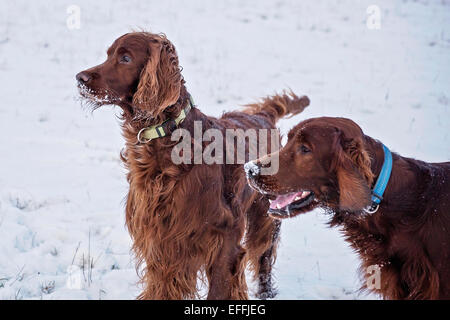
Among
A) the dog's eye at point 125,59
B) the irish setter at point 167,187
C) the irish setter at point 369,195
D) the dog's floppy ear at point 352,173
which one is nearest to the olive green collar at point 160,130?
the irish setter at point 167,187

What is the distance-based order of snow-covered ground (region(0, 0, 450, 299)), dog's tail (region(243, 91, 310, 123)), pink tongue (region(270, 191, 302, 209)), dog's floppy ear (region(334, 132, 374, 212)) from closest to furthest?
dog's floppy ear (region(334, 132, 374, 212))
pink tongue (region(270, 191, 302, 209))
snow-covered ground (region(0, 0, 450, 299))
dog's tail (region(243, 91, 310, 123))

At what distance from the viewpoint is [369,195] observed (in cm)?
251

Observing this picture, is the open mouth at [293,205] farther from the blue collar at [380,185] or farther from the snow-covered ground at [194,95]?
the snow-covered ground at [194,95]

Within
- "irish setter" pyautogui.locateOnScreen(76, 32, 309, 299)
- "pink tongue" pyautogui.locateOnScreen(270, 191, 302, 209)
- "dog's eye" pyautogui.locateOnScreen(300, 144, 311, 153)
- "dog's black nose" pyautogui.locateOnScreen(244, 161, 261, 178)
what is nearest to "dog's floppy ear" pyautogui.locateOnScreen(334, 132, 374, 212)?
"dog's eye" pyautogui.locateOnScreen(300, 144, 311, 153)

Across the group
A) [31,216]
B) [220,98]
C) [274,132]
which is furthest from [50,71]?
[274,132]

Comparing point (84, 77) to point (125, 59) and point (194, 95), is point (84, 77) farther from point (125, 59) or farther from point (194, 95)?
point (194, 95)

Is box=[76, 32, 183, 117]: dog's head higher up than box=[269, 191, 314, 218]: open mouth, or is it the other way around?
box=[76, 32, 183, 117]: dog's head

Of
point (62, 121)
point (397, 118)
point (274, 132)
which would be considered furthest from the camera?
point (397, 118)

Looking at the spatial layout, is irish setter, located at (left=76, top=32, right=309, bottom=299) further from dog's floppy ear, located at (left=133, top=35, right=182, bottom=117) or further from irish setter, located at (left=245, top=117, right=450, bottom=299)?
irish setter, located at (left=245, top=117, right=450, bottom=299)

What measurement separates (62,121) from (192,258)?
411 centimetres

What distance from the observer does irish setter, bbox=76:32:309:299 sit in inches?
116
